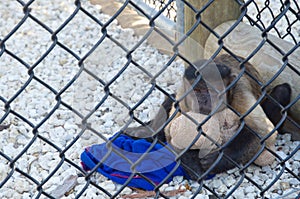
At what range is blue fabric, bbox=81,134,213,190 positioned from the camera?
12.1 ft

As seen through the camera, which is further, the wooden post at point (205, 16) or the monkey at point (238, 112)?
the wooden post at point (205, 16)

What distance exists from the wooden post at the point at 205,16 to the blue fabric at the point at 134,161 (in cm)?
82

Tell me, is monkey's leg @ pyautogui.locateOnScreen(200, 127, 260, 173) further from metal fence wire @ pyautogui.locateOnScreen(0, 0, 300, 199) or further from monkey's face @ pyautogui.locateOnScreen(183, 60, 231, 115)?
monkey's face @ pyautogui.locateOnScreen(183, 60, 231, 115)

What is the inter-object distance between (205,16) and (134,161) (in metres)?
1.27

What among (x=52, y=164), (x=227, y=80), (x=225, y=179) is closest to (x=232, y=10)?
(x=227, y=80)

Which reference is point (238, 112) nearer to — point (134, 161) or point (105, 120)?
point (134, 161)

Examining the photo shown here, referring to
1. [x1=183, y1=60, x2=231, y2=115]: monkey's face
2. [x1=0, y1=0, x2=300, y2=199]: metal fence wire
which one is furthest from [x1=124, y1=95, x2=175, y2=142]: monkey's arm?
[x1=183, y1=60, x2=231, y2=115]: monkey's face

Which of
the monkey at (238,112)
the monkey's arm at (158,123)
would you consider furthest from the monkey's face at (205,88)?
the monkey's arm at (158,123)

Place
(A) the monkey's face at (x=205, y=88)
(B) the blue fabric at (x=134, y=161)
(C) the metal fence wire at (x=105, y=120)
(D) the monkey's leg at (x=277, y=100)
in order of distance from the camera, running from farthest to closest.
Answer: (D) the monkey's leg at (x=277, y=100) → (B) the blue fabric at (x=134, y=161) → (A) the monkey's face at (x=205, y=88) → (C) the metal fence wire at (x=105, y=120)

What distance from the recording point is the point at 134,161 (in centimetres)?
377

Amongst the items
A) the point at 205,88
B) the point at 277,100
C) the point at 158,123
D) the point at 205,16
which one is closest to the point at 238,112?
the point at 205,88

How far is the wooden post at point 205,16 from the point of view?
433cm

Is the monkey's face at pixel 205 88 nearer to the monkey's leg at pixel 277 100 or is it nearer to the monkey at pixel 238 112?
the monkey at pixel 238 112

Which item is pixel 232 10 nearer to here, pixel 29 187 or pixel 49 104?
pixel 49 104
